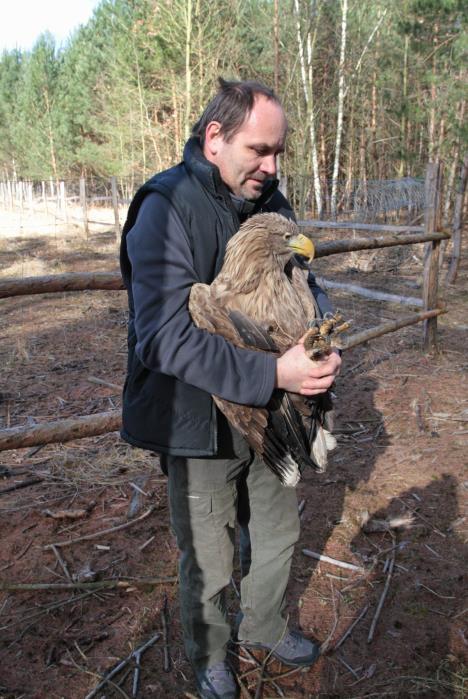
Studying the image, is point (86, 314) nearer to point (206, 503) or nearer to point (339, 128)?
point (206, 503)

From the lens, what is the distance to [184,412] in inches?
67.3

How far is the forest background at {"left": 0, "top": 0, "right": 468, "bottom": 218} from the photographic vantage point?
1427 cm

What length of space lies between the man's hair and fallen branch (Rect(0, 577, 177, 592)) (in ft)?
7.03

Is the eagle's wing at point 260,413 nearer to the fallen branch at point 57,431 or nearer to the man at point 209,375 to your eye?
the man at point 209,375

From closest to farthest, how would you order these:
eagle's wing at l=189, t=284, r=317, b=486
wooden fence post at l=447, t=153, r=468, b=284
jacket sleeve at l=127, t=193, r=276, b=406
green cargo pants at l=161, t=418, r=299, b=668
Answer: jacket sleeve at l=127, t=193, r=276, b=406, eagle's wing at l=189, t=284, r=317, b=486, green cargo pants at l=161, t=418, r=299, b=668, wooden fence post at l=447, t=153, r=468, b=284

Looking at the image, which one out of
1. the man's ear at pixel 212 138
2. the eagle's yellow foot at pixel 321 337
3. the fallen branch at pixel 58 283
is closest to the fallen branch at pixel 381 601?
the eagle's yellow foot at pixel 321 337

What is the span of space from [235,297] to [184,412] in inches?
16.1

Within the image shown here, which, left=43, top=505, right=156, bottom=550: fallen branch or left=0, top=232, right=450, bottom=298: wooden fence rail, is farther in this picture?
left=43, top=505, right=156, bottom=550: fallen branch

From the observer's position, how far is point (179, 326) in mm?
1532

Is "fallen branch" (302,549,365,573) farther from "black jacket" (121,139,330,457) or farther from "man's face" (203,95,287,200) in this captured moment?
"man's face" (203,95,287,200)

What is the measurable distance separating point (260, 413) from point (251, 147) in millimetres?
850

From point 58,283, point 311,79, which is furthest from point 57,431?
point 311,79

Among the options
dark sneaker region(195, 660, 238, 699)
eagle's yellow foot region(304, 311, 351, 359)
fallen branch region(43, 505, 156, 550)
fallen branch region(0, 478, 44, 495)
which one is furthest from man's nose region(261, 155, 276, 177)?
fallen branch region(0, 478, 44, 495)

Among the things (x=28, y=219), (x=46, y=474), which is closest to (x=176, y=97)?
(x=28, y=219)
